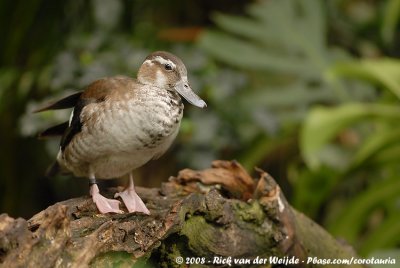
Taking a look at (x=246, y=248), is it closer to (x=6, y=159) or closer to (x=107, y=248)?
(x=107, y=248)

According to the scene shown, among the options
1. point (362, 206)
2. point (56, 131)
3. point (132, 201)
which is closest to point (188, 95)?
point (132, 201)

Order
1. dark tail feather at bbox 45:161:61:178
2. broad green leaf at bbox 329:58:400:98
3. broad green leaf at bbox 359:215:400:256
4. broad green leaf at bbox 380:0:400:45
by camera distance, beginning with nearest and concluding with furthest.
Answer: dark tail feather at bbox 45:161:61:178, broad green leaf at bbox 329:58:400:98, broad green leaf at bbox 359:215:400:256, broad green leaf at bbox 380:0:400:45

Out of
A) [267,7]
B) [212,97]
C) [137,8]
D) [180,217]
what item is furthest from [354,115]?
[137,8]

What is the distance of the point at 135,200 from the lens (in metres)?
2.77

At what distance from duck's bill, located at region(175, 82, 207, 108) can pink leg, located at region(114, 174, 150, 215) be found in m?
0.39

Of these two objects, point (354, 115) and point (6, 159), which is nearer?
point (354, 115)

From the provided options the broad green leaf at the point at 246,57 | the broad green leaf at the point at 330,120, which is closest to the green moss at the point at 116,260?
the broad green leaf at the point at 330,120

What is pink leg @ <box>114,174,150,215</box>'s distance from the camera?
2715 millimetres

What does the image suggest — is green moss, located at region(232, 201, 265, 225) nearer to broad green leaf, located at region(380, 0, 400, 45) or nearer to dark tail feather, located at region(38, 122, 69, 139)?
dark tail feather, located at region(38, 122, 69, 139)

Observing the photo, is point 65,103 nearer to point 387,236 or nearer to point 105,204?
point 105,204

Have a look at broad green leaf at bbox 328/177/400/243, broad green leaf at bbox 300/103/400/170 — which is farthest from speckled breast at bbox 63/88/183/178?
broad green leaf at bbox 328/177/400/243

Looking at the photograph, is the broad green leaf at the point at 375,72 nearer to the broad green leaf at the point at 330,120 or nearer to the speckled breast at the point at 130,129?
the broad green leaf at the point at 330,120

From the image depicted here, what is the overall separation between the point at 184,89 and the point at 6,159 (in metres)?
2.47

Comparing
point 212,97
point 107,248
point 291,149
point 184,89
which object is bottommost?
point 291,149
